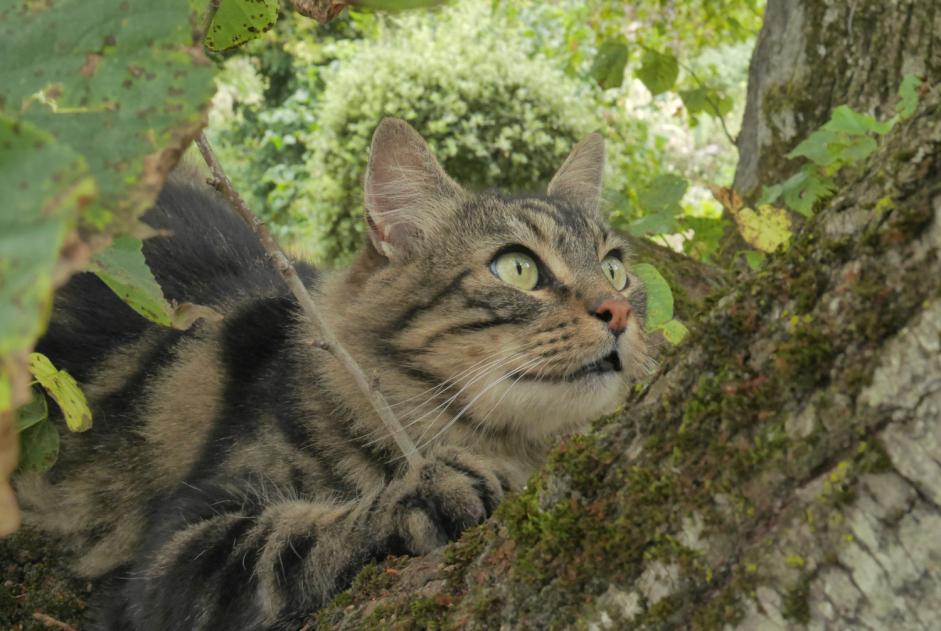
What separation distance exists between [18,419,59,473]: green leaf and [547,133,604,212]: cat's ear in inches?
61.0

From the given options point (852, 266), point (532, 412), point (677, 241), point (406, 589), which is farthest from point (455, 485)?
point (677, 241)

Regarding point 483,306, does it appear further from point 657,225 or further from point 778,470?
point 778,470

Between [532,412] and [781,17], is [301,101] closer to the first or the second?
[781,17]

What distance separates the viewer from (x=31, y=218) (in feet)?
1.88

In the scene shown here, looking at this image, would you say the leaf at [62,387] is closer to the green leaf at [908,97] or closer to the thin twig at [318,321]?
the thin twig at [318,321]

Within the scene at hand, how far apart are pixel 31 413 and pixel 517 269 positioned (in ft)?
3.48

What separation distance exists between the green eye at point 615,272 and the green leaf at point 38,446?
1.36 m

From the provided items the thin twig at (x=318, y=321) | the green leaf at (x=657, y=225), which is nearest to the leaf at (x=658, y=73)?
the green leaf at (x=657, y=225)

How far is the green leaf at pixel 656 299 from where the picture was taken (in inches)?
88.0

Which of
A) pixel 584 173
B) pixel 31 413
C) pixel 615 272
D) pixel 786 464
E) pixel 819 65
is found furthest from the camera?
pixel 819 65

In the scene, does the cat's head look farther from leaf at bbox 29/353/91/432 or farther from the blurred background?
the blurred background

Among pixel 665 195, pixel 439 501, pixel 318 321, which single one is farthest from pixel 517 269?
pixel 665 195

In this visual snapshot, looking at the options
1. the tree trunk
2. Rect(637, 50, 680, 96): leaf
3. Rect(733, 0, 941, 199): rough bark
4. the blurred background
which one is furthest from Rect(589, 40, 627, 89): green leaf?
the tree trunk

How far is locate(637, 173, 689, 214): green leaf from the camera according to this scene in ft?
9.82
